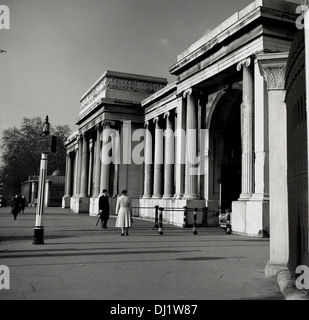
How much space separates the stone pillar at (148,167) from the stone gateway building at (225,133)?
0.25ft

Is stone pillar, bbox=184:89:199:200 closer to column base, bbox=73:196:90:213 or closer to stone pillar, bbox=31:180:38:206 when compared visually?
column base, bbox=73:196:90:213

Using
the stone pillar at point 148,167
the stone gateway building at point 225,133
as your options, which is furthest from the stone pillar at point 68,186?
the stone pillar at point 148,167

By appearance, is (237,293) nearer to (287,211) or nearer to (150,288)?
(150,288)

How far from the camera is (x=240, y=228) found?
1544 centimetres

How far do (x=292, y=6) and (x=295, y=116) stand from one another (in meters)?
12.7

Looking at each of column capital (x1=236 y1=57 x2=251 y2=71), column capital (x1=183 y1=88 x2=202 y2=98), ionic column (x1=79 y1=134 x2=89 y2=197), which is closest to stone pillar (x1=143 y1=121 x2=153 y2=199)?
column capital (x1=183 y1=88 x2=202 y2=98)

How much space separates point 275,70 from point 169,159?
19572 mm

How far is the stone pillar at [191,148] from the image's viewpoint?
2041 centimetres

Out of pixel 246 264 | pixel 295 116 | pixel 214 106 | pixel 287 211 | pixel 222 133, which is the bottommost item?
pixel 246 264

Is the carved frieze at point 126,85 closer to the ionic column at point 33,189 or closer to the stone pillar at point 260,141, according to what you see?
the stone pillar at point 260,141

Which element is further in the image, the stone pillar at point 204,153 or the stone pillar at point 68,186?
the stone pillar at point 68,186

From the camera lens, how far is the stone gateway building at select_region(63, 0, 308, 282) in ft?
19.7

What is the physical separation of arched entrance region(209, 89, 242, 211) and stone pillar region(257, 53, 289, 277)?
13202mm
